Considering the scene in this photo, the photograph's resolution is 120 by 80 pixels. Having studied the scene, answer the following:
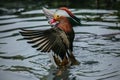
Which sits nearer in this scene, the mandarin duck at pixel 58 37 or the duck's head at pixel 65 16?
the mandarin duck at pixel 58 37

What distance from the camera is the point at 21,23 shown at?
501 inches

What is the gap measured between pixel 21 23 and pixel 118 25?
9.90 feet

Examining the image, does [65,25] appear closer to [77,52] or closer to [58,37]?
[58,37]

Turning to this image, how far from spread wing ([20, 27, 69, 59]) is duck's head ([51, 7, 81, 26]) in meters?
0.40

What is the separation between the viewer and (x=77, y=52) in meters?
9.49

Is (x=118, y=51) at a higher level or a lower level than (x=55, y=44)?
lower

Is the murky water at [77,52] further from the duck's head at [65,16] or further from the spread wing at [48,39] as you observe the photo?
the duck's head at [65,16]

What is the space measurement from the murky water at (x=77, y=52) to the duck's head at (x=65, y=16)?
38.3 inches

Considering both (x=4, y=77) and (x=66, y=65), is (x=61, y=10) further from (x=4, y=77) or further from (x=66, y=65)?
(x=4, y=77)

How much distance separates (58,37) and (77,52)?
6.84ft

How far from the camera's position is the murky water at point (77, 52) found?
7812 millimetres

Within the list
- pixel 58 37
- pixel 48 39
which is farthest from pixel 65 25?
pixel 48 39

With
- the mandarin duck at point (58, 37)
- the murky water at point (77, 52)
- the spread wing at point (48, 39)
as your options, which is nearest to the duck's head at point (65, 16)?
the mandarin duck at point (58, 37)

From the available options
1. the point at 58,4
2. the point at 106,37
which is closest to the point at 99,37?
the point at 106,37
